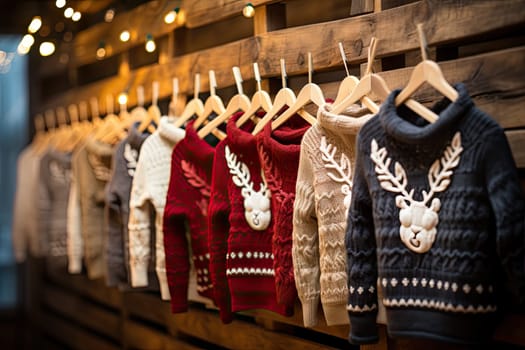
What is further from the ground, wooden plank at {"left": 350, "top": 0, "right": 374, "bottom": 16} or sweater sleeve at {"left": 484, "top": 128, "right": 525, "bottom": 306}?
wooden plank at {"left": 350, "top": 0, "right": 374, "bottom": 16}

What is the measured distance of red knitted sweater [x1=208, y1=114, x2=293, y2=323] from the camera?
2799 millimetres

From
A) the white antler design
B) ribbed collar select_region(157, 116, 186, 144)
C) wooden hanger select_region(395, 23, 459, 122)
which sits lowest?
the white antler design

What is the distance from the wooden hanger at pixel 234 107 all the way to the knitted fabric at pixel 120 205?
58cm

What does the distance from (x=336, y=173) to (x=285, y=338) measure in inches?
40.3

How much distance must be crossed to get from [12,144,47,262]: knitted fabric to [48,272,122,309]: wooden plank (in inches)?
15.2

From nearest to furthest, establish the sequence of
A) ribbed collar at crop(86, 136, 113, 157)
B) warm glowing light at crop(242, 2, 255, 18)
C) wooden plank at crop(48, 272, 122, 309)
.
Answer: warm glowing light at crop(242, 2, 255, 18) → ribbed collar at crop(86, 136, 113, 157) → wooden plank at crop(48, 272, 122, 309)

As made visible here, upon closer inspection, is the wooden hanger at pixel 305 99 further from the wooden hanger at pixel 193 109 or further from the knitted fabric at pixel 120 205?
the knitted fabric at pixel 120 205

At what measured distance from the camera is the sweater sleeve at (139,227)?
3.45 meters

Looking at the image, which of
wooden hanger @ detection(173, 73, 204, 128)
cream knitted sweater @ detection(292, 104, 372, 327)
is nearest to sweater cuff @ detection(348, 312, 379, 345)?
cream knitted sweater @ detection(292, 104, 372, 327)


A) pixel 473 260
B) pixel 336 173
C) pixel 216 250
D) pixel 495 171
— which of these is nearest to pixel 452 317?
pixel 473 260

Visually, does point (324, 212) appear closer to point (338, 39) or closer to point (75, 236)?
point (338, 39)

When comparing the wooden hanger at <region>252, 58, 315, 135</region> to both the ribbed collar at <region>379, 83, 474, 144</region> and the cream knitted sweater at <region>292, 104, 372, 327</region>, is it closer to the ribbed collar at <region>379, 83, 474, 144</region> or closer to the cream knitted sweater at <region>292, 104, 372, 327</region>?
the cream knitted sweater at <region>292, 104, 372, 327</region>

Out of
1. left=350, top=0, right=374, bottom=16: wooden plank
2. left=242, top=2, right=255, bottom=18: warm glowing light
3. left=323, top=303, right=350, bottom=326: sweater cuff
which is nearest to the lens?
left=323, top=303, right=350, bottom=326: sweater cuff

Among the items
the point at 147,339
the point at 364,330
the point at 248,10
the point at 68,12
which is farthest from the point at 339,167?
the point at 147,339
